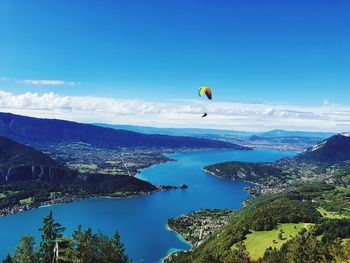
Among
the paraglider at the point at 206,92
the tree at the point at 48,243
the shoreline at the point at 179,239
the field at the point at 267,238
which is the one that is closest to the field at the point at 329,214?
the field at the point at 267,238

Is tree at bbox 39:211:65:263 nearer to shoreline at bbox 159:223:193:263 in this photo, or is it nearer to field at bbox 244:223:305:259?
field at bbox 244:223:305:259

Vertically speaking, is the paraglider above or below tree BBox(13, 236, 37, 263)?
above

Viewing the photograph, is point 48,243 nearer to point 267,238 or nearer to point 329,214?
point 267,238

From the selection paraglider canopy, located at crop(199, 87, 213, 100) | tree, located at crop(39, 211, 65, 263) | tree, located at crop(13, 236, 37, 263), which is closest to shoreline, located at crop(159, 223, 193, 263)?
tree, located at crop(39, 211, 65, 263)

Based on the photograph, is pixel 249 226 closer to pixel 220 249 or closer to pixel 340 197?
pixel 220 249

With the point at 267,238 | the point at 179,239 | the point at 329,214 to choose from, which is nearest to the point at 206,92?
the point at 267,238

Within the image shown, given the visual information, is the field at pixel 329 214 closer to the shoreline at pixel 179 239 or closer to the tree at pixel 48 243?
the shoreline at pixel 179 239

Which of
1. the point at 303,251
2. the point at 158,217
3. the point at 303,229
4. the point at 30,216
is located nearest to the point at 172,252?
the point at 303,229

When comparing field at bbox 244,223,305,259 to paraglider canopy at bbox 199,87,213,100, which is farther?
field at bbox 244,223,305,259
